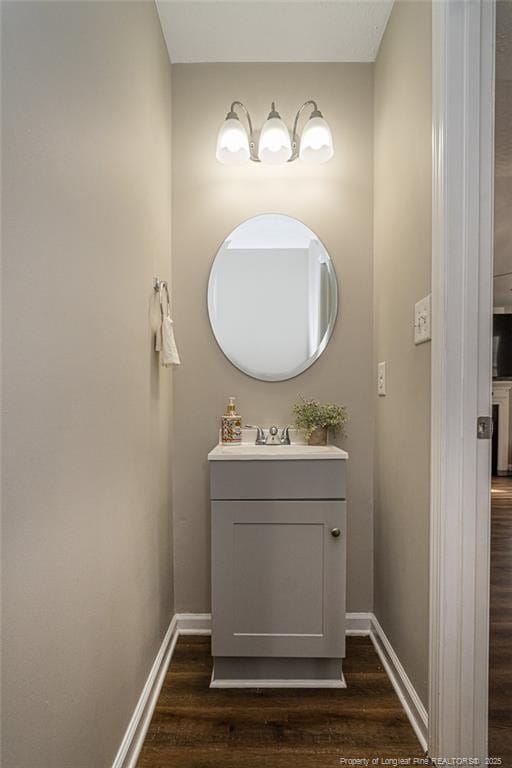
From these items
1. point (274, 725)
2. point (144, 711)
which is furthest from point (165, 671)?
point (274, 725)

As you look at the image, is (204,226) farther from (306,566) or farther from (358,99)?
(306,566)

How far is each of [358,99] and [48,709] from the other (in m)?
2.33

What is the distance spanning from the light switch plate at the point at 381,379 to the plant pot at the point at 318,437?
11.1 inches

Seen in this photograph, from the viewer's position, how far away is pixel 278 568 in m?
1.61

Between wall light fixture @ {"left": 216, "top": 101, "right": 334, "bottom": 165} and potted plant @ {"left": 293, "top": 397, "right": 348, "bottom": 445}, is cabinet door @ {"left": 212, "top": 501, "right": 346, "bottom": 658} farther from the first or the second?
wall light fixture @ {"left": 216, "top": 101, "right": 334, "bottom": 165}

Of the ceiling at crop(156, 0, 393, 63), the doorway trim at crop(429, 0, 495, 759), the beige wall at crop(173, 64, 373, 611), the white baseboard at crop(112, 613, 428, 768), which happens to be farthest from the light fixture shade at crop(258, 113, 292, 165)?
the white baseboard at crop(112, 613, 428, 768)

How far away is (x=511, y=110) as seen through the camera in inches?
85.8

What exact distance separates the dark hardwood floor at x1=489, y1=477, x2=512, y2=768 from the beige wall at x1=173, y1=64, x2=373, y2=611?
0.53m

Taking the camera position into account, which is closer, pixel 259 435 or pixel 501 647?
pixel 501 647

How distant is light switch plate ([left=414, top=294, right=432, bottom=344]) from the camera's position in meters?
1.34

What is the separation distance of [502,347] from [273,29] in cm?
403

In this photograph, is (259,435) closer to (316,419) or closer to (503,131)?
(316,419)

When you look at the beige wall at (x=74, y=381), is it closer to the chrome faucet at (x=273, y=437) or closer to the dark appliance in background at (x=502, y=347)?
the chrome faucet at (x=273, y=437)

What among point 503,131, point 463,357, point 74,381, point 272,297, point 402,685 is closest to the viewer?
point 74,381
